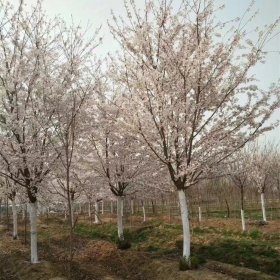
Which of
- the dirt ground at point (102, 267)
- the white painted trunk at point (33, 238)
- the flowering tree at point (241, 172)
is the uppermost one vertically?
the flowering tree at point (241, 172)

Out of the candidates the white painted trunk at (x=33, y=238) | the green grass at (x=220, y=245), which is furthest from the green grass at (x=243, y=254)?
the white painted trunk at (x=33, y=238)

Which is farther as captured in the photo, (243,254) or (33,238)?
(33,238)

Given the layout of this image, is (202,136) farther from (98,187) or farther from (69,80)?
(98,187)

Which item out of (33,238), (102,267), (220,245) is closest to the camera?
(102,267)

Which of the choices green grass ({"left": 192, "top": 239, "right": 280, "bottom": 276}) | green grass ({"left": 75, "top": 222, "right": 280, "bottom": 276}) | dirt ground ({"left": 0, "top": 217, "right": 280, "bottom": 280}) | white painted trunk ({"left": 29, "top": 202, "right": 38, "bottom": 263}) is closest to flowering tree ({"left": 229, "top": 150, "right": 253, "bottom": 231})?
green grass ({"left": 75, "top": 222, "right": 280, "bottom": 276})

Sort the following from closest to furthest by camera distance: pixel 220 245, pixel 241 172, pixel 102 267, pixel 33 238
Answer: pixel 241 172 → pixel 102 267 → pixel 33 238 → pixel 220 245

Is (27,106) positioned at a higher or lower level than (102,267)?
higher

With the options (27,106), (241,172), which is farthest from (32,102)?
(241,172)

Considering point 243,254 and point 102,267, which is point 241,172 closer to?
point 243,254

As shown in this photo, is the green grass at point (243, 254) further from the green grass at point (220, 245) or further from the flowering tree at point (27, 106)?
the flowering tree at point (27, 106)

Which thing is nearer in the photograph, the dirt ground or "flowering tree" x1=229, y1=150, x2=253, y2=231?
the dirt ground

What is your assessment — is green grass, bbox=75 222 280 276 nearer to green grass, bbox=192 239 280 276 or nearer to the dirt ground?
green grass, bbox=192 239 280 276

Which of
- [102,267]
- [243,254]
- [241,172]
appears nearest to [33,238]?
[102,267]

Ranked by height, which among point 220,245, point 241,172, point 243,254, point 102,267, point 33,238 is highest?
point 241,172
